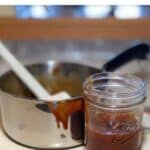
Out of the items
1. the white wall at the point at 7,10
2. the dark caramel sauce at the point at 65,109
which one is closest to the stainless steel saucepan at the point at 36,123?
the dark caramel sauce at the point at 65,109

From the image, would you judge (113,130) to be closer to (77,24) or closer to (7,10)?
(77,24)

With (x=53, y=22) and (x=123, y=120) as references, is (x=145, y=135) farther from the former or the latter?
(x=53, y=22)

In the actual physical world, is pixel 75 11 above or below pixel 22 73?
above

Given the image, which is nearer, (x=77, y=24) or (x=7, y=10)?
(x=77, y=24)

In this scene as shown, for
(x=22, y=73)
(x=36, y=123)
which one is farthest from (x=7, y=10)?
(x=36, y=123)

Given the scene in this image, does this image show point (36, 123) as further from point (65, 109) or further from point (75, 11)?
point (75, 11)

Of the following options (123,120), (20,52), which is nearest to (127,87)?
(123,120)

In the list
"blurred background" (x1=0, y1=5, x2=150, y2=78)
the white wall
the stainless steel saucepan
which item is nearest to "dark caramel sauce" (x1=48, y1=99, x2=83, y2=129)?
the stainless steel saucepan

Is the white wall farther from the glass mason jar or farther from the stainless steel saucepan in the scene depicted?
the glass mason jar

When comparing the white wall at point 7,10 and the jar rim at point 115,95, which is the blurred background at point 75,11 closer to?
the white wall at point 7,10
